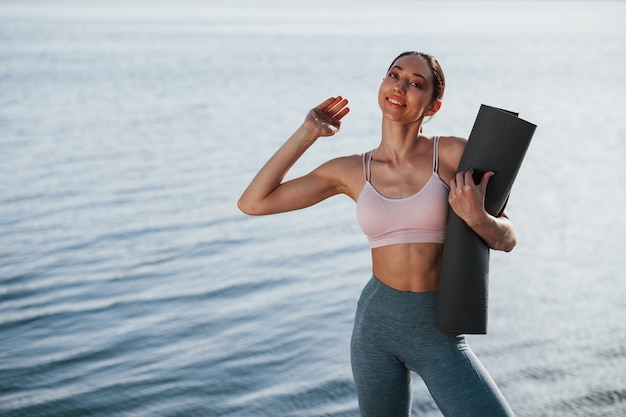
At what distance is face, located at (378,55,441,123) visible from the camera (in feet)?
9.30

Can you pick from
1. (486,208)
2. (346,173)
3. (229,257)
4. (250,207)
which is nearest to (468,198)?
(486,208)

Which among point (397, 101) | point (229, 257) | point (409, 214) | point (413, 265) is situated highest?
point (397, 101)

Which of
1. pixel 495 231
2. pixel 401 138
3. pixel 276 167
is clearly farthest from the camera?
pixel 276 167

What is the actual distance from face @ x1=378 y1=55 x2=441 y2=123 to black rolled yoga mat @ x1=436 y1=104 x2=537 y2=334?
21cm

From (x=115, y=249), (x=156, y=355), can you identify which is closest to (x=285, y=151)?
(x=156, y=355)

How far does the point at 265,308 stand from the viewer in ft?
20.4

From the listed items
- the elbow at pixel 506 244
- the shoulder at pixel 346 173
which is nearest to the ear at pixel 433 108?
the shoulder at pixel 346 173

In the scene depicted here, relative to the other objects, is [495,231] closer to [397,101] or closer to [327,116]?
[397,101]

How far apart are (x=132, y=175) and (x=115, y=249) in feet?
9.47

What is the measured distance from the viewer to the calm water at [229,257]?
5035 mm

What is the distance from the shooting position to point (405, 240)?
2.82 metres

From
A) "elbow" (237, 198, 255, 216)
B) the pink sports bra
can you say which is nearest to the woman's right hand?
the pink sports bra

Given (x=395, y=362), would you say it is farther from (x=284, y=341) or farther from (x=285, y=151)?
(x=284, y=341)

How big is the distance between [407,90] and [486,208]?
44 centimetres
